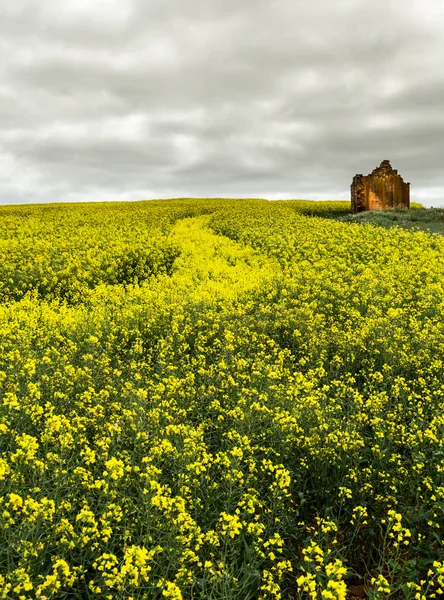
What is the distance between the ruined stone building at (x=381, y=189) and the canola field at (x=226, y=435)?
52.5 ft

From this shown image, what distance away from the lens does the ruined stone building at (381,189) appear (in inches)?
1097

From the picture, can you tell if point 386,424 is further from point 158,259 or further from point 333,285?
point 158,259

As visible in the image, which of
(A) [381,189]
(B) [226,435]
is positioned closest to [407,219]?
(A) [381,189]

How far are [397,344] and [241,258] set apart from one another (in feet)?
31.3

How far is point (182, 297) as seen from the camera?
9.95 metres

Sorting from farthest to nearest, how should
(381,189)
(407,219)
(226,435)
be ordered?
(381,189)
(407,219)
(226,435)

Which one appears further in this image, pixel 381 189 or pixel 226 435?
pixel 381 189

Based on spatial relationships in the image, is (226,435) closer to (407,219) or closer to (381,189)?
(407,219)

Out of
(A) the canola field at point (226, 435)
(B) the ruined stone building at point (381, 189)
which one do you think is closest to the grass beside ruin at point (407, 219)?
(B) the ruined stone building at point (381, 189)

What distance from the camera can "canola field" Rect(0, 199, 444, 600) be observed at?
129 inches

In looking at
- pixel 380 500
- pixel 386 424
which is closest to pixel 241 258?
pixel 386 424

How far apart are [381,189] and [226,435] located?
1052 inches

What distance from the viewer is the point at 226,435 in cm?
486

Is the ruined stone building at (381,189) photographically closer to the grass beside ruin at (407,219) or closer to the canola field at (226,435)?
the grass beside ruin at (407,219)
